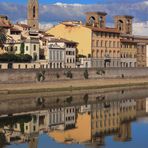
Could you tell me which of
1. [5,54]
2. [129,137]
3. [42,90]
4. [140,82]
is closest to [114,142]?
[129,137]

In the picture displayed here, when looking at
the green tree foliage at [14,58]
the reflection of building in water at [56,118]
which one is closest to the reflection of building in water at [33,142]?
the reflection of building in water at [56,118]

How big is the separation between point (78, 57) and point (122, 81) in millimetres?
12511

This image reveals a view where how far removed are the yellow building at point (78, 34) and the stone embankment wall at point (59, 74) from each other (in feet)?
35.3

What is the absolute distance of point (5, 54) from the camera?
85.7 meters

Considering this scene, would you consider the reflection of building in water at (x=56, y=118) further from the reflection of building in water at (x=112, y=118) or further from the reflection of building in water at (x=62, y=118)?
the reflection of building in water at (x=112, y=118)

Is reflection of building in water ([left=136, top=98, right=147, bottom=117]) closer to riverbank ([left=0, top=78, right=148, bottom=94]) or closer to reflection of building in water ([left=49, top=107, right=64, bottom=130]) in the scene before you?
reflection of building in water ([left=49, top=107, right=64, bottom=130])

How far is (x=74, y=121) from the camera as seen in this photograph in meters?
50.3

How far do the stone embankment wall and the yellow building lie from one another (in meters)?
10.8

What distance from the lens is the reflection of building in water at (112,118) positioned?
42.2 meters

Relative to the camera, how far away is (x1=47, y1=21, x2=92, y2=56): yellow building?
108812 millimetres

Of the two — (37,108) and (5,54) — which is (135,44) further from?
(37,108)

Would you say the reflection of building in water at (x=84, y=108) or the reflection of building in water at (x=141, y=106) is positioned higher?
the reflection of building in water at (x=84, y=108)

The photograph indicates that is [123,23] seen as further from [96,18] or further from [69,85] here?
[69,85]

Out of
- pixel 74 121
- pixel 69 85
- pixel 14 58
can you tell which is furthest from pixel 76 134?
pixel 14 58
